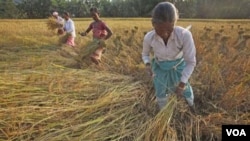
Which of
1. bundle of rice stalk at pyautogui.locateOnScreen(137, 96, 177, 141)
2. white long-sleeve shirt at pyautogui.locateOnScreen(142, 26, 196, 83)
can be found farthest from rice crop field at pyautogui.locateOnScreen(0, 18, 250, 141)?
white long-sleeve shirt at pyautogui.locateOnScreen(142, 26, 196, 83)

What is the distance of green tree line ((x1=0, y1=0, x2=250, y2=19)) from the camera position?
24655 millimetres

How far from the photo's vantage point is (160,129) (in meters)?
2.50

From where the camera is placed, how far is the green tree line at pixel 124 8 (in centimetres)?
2465

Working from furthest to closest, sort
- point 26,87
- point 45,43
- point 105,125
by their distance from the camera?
point 45,43
point 26,87
point 105,125

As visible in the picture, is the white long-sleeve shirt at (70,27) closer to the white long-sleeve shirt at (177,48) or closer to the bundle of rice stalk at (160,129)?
the white long-sleeve shirt at (177,48)

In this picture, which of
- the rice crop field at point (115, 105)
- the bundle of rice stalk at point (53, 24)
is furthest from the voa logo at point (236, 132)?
the bundle of rice stalk at point (53, 24)

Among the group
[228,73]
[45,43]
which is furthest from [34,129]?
[45,43]

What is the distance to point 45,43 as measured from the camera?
712 centimetres

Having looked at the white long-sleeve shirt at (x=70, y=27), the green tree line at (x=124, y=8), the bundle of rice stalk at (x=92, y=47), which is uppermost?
the white long-sleeve shirt at (x=70, y=27)

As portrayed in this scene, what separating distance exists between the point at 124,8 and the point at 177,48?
36.6m

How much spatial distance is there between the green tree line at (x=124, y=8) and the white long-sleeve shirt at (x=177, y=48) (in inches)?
886

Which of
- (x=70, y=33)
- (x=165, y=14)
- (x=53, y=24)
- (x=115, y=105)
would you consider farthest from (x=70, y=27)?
(x=165, y=14)

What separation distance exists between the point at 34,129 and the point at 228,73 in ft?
7.94

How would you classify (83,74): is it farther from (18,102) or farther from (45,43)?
(45,43)
